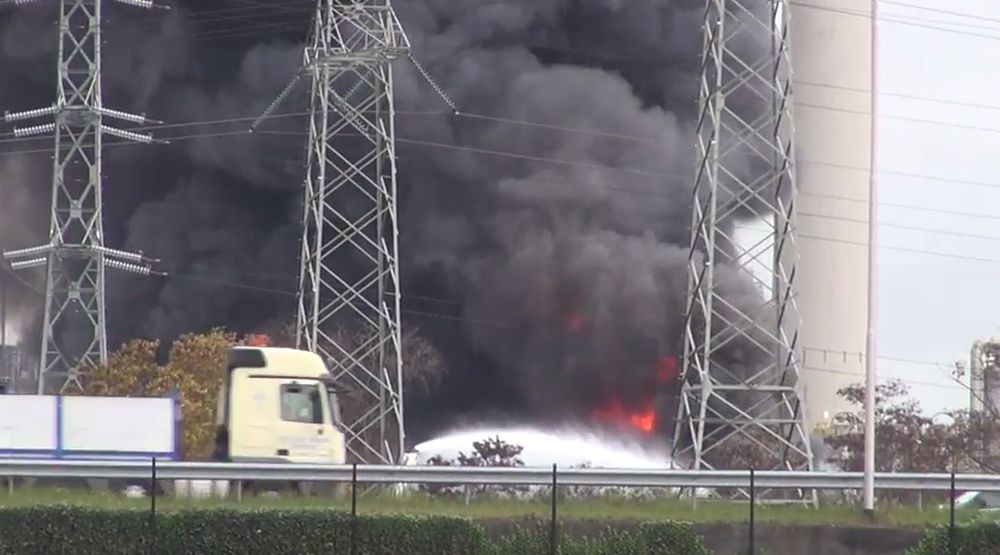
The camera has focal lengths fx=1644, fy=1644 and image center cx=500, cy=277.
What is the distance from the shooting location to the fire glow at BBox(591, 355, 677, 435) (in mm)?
77188

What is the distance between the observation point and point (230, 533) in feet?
85.7

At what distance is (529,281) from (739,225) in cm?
1033

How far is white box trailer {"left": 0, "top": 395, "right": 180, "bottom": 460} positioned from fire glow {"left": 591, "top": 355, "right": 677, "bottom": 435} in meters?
42.3

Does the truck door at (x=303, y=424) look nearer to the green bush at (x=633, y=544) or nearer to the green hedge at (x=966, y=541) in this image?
the green bush at (x=633, y=544)

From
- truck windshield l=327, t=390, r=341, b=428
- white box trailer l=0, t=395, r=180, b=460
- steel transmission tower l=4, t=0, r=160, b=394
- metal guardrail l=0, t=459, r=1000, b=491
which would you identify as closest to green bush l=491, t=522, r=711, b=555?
metal guardrail l=0, t=459, r=1000, b=491

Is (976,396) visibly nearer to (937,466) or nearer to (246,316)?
(937,466)

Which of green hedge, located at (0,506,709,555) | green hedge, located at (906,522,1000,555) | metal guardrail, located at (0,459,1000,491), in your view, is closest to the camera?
green hedge, located at (0,506,709,555)

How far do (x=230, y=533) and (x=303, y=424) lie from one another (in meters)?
11.6

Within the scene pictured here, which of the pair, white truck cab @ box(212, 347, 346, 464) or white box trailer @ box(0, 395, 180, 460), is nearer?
white box trailer @ box(0, 395, 180, 460)

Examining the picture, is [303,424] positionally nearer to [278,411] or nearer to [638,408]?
[278,411]

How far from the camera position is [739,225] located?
75.4 metres

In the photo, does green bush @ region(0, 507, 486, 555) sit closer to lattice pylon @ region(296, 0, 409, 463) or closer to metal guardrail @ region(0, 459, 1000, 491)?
metal guardrail @ region(0, 459, 1000, 491)

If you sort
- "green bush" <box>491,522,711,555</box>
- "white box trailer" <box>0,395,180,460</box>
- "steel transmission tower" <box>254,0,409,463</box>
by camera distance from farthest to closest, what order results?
Answer: "steel transmission tower" <box>254,0,409,463</box>
"white box trailer" <box>0,395,180,460</box>
"green bush" <box>491,522,711,555</box>

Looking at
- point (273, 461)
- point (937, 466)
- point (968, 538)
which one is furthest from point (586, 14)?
point (968, 538)
